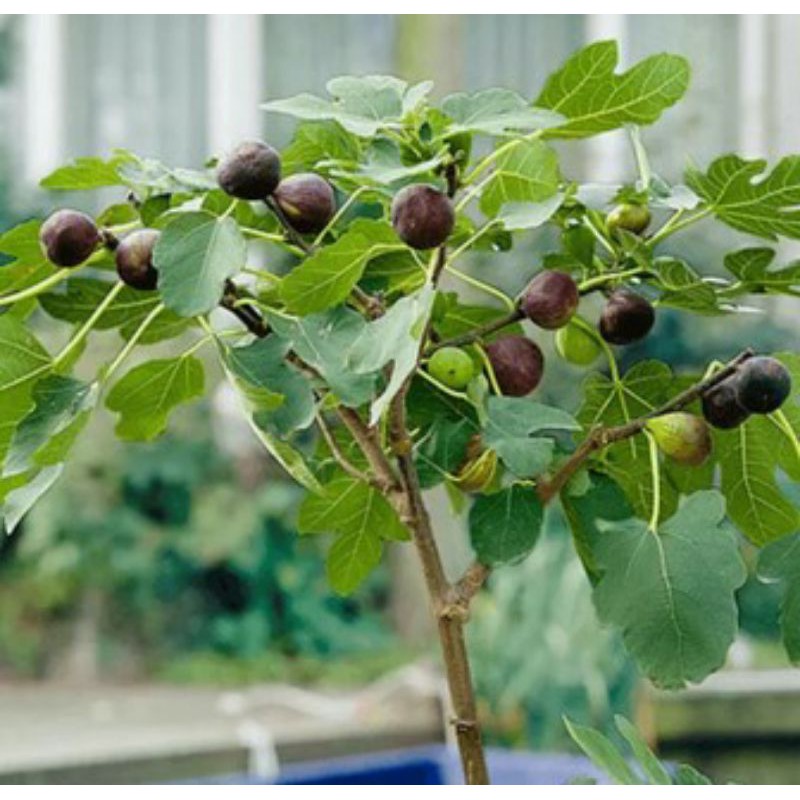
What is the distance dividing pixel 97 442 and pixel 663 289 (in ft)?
18.9

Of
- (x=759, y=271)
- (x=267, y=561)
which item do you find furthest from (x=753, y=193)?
(x=267, y=561)

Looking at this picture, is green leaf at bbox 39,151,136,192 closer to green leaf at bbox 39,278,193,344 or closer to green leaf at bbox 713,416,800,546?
green leaf at bbox 39,278,193,344

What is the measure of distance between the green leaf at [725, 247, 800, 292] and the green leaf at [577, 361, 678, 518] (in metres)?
0.06

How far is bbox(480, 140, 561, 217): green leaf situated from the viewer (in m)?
0.74

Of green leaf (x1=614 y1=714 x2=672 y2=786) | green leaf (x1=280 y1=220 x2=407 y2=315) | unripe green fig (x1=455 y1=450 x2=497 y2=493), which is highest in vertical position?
green leaf (x1=280 y1=220 x2=407 y2=315)

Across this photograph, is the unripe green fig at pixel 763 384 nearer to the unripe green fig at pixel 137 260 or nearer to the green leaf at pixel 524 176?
the green leaf at pixel 524 176

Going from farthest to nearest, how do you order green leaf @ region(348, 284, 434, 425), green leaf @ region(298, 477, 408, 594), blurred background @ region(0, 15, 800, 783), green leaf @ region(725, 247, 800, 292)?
blurred background @ region(0, 15, 800, 783), green leaf @ region(298, 477, 408, 594), green leaf @ region(725, 247, 800, 292), green leaf @ region(348, 284, 434, 425)

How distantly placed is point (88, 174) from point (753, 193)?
0.82 ft

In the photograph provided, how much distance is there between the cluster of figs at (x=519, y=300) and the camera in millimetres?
Answer: 729

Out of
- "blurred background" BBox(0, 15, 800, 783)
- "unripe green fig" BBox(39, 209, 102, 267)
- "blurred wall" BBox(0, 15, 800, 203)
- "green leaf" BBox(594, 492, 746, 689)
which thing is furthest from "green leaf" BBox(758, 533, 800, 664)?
"blurred wall" BBox(0, 15, 800, 203)

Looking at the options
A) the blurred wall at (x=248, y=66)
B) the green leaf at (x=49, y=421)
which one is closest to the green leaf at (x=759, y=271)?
the green leaf at (x=49, y=421)

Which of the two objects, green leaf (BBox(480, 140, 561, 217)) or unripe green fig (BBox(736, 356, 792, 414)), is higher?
green leaf (BBox(480, 140, 561, 217))

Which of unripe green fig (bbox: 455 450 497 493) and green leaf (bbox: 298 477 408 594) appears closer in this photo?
unripe green fig (bbox: 455 450 497 493)

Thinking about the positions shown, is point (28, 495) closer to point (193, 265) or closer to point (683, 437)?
point (193, 265)
